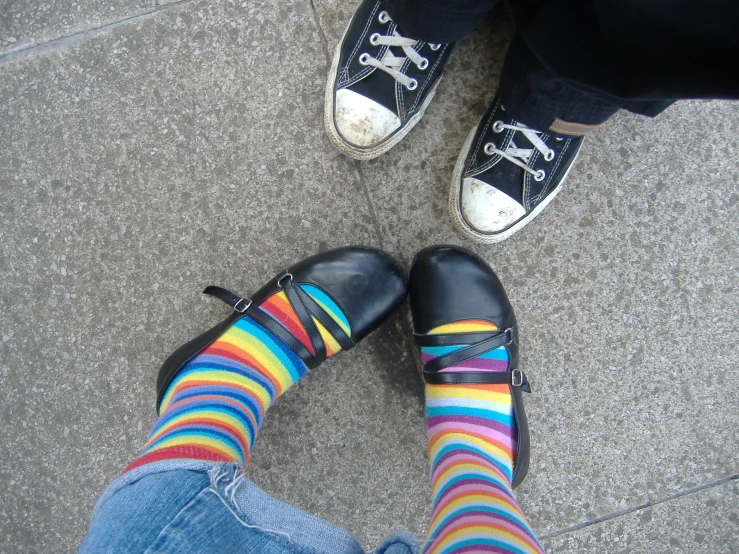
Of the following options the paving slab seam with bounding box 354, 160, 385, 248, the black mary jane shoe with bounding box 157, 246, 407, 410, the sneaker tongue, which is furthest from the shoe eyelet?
the sneaker tongue

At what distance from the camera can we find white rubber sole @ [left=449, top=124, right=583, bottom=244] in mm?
1000

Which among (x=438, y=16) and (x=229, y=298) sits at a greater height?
(x=438, y=16)

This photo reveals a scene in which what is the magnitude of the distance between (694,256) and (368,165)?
2.44 ft

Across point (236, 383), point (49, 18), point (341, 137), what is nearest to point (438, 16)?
point (341, 137)

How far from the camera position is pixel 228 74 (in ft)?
3.46

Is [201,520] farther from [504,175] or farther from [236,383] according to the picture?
[504,175]

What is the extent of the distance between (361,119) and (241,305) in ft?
1.48

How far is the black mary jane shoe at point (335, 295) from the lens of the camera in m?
0.99

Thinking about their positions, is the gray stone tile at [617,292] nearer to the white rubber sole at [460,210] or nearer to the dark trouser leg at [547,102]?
the white rubber sole at [460,210]

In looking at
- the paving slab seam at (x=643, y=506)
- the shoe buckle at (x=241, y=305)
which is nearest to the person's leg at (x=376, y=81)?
the shoe buckle at (x=241, y=305)

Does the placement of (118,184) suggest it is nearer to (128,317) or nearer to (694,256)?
(128,317)

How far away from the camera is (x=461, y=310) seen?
0.99 meters

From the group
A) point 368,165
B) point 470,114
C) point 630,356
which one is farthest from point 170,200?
point 630,356

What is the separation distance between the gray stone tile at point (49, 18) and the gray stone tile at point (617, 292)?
0.54 metres
